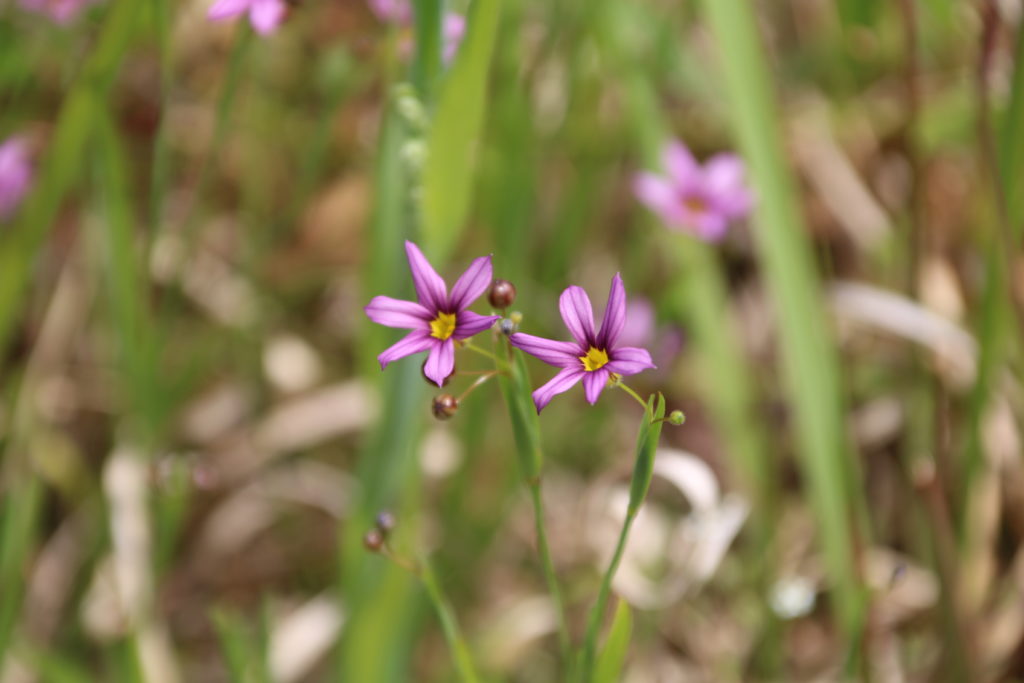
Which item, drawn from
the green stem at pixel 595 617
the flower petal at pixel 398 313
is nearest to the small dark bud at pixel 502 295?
the flower petal at pixel 398 313

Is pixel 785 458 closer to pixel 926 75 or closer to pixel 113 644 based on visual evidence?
pixel 926 75

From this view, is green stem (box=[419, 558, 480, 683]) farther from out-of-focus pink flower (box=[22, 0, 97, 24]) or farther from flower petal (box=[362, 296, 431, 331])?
out-of-focus pink flower (box=[22, 0, 97, 24])

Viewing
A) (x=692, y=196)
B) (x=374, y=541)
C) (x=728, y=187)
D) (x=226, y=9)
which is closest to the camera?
(x=374, y=541)

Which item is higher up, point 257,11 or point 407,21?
point 257,11

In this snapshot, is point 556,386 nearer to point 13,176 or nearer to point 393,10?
point 393,10

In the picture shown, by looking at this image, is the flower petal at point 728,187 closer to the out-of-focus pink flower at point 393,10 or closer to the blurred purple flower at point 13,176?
the out-of-focus pink flower at point 393,10

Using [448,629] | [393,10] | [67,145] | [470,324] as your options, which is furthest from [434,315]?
[67,145]

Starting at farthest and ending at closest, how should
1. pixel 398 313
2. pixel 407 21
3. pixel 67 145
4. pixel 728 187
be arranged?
pixel 728 187
pixel 407 21
pixel 67 145
pixel 398 313

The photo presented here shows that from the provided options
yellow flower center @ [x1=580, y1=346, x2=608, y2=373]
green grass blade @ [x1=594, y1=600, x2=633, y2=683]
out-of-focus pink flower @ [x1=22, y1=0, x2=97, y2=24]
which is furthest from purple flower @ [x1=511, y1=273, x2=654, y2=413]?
out-of-focus pink flower @ [x1=22, y1=0, x2=97, y2=24]
